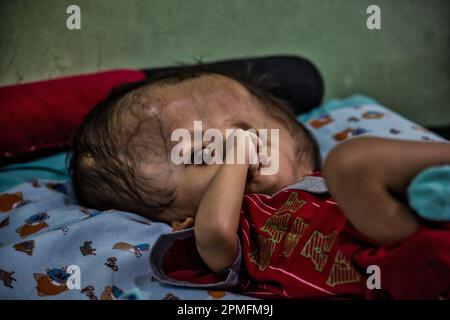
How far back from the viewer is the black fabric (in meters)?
1.32

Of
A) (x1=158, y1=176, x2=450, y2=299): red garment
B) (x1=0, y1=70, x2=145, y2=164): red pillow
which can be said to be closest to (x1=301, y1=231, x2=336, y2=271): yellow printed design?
(x1=158, y1=176, x2=450, y2=299): red garment

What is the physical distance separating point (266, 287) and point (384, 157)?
0.95 ft

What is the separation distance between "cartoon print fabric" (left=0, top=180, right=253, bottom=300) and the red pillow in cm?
22

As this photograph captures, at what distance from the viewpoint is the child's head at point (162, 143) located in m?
0.81

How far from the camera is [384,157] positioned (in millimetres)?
455

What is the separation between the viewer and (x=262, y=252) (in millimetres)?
687

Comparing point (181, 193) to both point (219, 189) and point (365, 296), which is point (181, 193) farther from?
point (365, 296)

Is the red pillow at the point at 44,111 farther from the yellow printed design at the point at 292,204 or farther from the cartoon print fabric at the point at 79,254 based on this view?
the yellow printed design at the point at 292,204

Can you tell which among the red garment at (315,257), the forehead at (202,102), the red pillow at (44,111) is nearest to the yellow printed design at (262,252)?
the red garment at (315,257)

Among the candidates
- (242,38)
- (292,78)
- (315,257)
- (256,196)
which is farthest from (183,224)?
(292,78)

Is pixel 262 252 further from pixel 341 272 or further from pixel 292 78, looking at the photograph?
pixel 292 78

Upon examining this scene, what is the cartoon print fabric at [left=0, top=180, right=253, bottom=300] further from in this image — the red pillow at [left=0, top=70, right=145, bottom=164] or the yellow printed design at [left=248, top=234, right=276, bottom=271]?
the red pillow at [left=0, top=70, right=145, bottom=164]

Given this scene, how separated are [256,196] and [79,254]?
0.29 meters

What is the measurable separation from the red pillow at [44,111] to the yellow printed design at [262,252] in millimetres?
603
